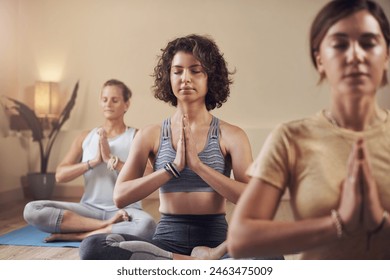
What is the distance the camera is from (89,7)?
4.54 feet

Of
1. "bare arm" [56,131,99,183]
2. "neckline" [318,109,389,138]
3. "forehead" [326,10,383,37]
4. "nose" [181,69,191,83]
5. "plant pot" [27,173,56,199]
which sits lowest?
"plant pot" [27,173,56,199]

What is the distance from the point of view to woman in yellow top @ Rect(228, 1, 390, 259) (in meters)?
0.93

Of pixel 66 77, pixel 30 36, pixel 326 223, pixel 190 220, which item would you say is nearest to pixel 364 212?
pixel 326 223

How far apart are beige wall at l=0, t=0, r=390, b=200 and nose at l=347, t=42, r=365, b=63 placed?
0.58 ft

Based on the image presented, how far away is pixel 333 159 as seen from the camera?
0.94 metres

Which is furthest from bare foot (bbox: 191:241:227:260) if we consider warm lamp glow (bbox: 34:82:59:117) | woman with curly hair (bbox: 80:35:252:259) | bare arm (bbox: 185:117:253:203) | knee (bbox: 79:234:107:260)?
warm lamp glow (bbox: 34:82:59:117)

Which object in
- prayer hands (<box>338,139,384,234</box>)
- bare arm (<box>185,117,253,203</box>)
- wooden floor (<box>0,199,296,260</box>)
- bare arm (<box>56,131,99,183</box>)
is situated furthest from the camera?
bare arm (<box>56,131,99,183</box>)

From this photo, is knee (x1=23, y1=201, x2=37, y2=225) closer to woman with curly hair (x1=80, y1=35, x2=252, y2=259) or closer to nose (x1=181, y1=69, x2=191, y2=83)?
woman with curly hair (x1=80, y1=35, x2=252, y2=259)

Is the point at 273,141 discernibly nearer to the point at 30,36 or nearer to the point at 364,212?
the point at 364,212

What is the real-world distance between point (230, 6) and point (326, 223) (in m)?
0.65

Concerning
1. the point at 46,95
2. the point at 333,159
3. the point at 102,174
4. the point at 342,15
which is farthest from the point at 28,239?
the point at 342,15

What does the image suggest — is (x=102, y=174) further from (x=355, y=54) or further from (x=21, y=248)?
(x=355, y=54)

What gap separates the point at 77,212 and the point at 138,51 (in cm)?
56
